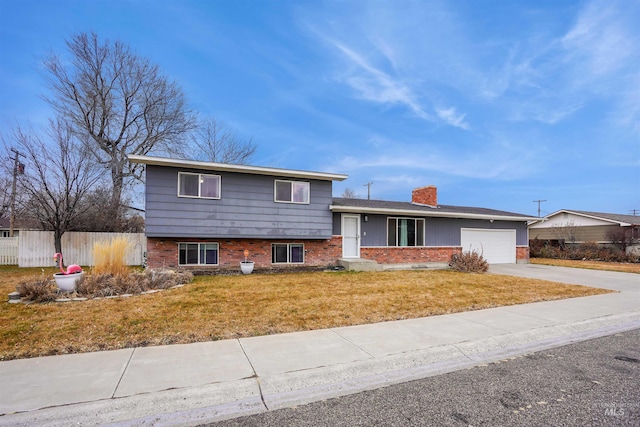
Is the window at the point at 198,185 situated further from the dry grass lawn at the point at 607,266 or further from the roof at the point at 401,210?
the dry grass lawn at the point at 607,266

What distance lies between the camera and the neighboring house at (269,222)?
11.8 metres

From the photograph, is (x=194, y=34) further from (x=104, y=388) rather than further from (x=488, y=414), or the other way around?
(x=488, y=414)

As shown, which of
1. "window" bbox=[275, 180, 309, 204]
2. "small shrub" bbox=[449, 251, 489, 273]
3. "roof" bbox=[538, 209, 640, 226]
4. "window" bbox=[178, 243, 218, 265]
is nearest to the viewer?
"window" bbox=[178, 243, 218, 265]

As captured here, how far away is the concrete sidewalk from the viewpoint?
9.63ft

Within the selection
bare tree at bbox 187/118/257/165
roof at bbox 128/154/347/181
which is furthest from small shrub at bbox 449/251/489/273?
bare tree at bbox 187/118/257/165

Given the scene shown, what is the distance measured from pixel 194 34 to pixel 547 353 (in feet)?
45.8

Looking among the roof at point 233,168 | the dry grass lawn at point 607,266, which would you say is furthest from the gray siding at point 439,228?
the dry grass lawn at point 607,266

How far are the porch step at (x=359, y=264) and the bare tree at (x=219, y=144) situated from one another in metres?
14.8

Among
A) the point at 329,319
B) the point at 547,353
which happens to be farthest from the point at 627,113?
the point at 329,319

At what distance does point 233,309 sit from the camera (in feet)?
21.4

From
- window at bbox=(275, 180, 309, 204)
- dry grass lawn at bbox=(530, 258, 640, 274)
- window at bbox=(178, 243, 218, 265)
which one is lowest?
dry grass lawn at bbox=(530, 258, 640, 274)

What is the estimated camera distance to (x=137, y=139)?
21.2 meters

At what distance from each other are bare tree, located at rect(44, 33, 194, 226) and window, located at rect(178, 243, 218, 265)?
9.75 metres

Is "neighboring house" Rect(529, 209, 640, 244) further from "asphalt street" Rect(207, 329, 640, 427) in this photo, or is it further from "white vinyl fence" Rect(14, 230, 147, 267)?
"white vinyl fence" Rect(14, 230, 147, 267)
